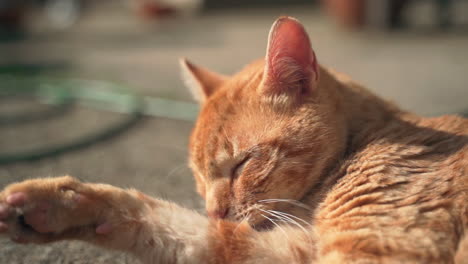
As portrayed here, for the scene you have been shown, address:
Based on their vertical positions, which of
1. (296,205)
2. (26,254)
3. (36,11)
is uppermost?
(296,205)

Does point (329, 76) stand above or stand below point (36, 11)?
above

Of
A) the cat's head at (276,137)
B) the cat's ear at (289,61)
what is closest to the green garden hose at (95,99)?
the cat's head at (276,137)

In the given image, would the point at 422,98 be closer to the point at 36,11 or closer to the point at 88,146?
the point at 88,146

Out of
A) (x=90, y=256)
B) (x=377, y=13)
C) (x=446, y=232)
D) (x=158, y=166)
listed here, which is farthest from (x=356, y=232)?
(x=377, y=13)

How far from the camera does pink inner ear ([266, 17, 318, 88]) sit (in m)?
1.62

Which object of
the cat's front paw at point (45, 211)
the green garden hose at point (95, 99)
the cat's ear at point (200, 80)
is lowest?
the green garden hose at point (95, 99)

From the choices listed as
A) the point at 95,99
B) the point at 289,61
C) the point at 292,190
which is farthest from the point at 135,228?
the point at 95,99

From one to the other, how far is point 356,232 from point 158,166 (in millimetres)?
1550

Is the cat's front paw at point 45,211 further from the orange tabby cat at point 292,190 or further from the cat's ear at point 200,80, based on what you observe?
the cat's ear at point 200,80

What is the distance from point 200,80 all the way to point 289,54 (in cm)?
56

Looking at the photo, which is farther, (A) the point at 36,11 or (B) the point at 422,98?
(A) the point at 36,11

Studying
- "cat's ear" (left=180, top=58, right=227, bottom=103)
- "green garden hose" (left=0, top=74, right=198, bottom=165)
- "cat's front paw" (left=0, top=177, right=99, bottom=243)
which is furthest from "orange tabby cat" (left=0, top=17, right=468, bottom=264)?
"green garden hose" (left=0, top=74, right=198, bottom=165)

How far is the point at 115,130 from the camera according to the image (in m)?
3.35

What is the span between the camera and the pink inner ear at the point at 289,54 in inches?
63.8
